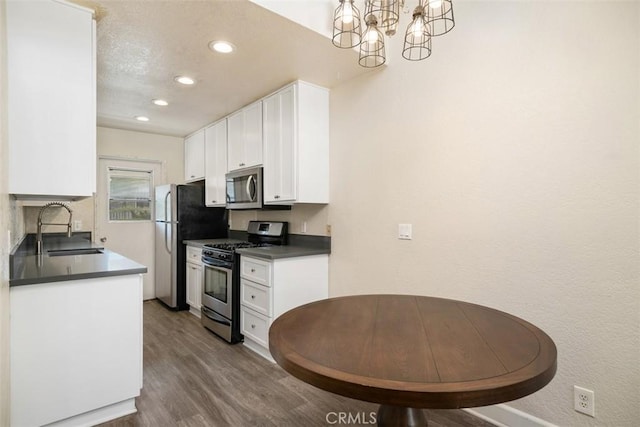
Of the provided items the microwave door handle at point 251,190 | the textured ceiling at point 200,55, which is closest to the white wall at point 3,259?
the textured ceiling at point 200,55

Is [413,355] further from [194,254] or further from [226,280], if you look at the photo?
[194,254]

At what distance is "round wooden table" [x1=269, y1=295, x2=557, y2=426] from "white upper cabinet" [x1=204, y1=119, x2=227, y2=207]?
2814 millimetres

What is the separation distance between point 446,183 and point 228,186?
2.49m

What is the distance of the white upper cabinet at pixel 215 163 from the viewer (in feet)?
13.0

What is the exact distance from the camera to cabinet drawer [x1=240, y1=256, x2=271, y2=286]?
2.77 metres

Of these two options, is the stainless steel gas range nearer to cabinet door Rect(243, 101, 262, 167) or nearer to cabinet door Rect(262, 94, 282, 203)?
cabinet door Rect(262, 94, 282, 203)

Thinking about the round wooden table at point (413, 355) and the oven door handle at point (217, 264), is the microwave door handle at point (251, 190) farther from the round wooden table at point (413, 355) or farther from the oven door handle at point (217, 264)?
the round wooden table at point (413, 355)

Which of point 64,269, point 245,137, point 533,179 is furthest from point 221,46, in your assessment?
point 533,179

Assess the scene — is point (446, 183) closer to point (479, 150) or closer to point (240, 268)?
point (479, 150)

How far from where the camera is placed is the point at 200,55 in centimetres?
239

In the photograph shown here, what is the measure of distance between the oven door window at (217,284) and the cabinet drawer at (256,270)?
21 cm

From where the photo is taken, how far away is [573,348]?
170 centimetres

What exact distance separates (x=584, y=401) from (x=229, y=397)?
2090 mm

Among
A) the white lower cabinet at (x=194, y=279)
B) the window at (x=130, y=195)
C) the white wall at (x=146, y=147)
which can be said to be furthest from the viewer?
the window at (x=130, y=195)
